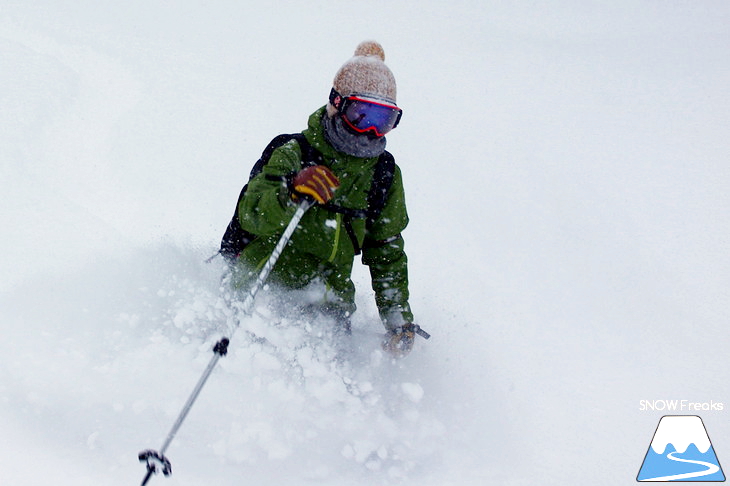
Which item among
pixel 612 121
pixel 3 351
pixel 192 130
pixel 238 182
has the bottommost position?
pixel 3 351

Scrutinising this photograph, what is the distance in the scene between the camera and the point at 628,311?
15.6ft

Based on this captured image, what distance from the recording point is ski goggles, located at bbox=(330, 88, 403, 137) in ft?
9.51

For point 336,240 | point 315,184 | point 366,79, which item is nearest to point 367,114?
point 366,79

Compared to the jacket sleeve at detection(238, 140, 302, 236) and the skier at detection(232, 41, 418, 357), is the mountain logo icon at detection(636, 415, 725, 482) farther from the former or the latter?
the jacket sleeve at detection(238, 140, 302, 236)

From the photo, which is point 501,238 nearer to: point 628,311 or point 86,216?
point 628,311

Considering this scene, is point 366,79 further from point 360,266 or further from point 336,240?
point 360,266

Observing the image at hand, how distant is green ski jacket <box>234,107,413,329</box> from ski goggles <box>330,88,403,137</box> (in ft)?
0.68

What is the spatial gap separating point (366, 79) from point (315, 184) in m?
0.69

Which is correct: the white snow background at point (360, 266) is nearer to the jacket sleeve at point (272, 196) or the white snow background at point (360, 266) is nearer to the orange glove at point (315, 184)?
the jacket sleeve at point (272, 196)

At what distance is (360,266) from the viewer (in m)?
5.38

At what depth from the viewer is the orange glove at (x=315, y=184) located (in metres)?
2.69

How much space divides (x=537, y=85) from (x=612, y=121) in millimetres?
1703

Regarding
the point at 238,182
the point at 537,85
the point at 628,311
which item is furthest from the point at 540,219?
the point at 537,85

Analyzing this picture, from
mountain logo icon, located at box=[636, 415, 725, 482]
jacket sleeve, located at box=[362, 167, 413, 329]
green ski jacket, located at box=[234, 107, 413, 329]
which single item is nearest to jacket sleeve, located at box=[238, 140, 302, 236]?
green ski jacket, located at box=[234, 107, 413, 329]
